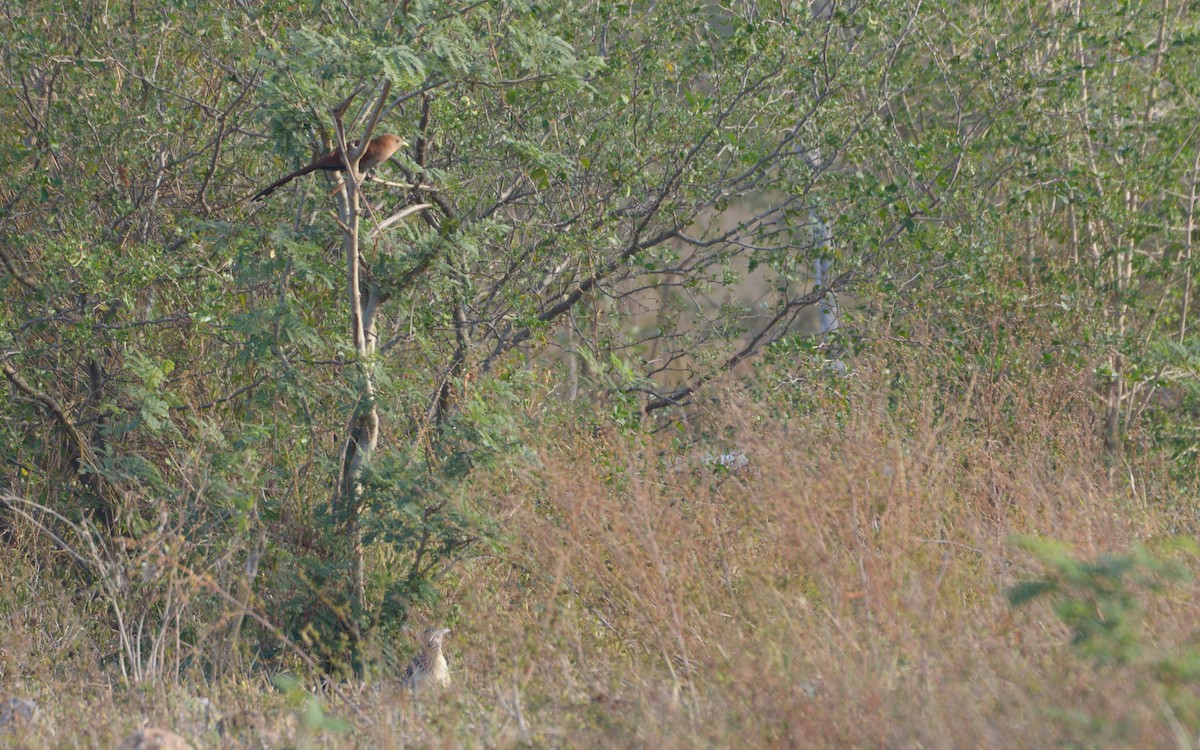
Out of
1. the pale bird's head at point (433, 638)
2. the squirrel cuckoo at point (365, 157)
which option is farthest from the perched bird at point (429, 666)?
the squirrel cuckoo at point (365, 157)

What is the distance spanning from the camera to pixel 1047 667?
3.04 m

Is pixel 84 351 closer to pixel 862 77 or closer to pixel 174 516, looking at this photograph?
pixel 174 516

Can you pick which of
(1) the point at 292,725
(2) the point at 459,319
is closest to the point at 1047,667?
(1) the point at 292,725

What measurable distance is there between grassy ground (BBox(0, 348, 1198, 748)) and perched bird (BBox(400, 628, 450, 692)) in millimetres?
93

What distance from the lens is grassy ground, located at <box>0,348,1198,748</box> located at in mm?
2941

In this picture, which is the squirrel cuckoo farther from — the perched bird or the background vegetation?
the perched bird

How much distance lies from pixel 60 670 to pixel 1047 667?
161 inches

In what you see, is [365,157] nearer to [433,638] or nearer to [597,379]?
[597,379]

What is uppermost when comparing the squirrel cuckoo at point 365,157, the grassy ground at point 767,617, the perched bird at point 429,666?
the squirrel cuckoo at point 365,157

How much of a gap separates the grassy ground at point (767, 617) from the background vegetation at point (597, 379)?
0.02m

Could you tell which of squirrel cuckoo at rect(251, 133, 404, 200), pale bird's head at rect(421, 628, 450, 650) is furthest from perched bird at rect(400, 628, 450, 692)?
squirrel cuckoo at rect(251, 133, 404, 200)

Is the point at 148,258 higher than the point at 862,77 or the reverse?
the reverse

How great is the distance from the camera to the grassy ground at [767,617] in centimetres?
294

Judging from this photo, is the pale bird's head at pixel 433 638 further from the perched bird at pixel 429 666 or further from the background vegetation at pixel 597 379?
the background vegetation at pixel 597 379
